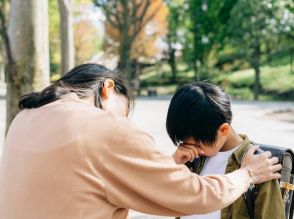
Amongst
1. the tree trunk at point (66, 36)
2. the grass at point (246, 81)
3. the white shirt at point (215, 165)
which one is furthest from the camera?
the grass at point (246, 81)

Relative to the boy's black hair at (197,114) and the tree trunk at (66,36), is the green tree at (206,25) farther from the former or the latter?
the boy's black hair at (197,114)

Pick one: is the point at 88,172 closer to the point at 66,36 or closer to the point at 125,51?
the point at 66,36

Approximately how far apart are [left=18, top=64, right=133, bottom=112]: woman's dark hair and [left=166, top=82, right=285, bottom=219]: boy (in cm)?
29

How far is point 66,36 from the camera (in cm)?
973

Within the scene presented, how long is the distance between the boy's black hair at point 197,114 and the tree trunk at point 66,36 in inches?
304

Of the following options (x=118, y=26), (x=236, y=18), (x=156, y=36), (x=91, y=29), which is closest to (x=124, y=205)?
(x=118, y=26)

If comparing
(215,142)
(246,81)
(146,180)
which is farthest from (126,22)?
(146,180)

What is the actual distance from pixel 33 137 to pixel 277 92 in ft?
96.4

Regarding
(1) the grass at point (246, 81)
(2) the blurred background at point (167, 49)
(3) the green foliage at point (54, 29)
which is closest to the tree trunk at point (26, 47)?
(2) the blurred background at point (167, 49)

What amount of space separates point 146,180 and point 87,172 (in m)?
0.18

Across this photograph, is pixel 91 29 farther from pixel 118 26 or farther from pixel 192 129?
pixel 192 129

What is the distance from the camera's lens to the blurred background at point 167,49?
13.5 feet

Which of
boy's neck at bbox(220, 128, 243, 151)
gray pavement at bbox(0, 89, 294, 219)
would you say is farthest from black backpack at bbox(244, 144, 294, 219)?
gray pavement at bbox(0, 89, 294, 219)

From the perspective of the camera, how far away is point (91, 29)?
44.1 m
